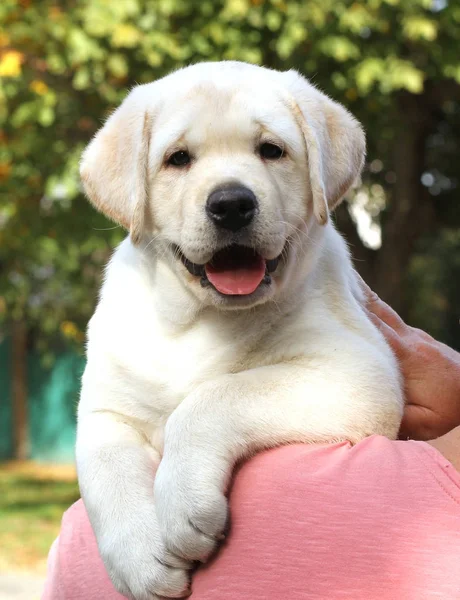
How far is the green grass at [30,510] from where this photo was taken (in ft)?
31.2

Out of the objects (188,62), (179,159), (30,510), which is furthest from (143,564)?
(30,510)

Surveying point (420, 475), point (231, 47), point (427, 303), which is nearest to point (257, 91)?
point (420, 475)

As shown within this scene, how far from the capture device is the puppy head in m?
2.79

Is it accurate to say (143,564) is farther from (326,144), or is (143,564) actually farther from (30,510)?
(30,510)

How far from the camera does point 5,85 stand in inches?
295

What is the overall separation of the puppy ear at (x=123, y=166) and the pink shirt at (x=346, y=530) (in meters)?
1.12

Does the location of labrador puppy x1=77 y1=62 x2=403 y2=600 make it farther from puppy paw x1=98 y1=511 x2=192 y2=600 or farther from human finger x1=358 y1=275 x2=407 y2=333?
human finger x1=358 y1=275 x2=407 y2=333

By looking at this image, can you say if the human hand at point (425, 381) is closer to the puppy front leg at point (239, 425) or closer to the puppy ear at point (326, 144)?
the puppy front leg at point (239, 425)

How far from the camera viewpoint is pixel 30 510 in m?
11.7

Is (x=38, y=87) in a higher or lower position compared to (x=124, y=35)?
lower

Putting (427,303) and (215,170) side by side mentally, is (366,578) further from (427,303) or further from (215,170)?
(427,303)

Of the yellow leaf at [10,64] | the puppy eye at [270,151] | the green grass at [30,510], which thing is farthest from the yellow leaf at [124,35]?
the green grass at [30,510]

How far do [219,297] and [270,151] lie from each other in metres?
0.52

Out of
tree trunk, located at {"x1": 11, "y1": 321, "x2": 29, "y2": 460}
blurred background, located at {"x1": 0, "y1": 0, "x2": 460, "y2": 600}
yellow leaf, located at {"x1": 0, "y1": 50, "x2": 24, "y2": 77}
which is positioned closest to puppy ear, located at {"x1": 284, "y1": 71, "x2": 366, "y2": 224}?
blurred background, located at {"x1": 0, "y1": 0, "x2": 460, "y2": 600}
